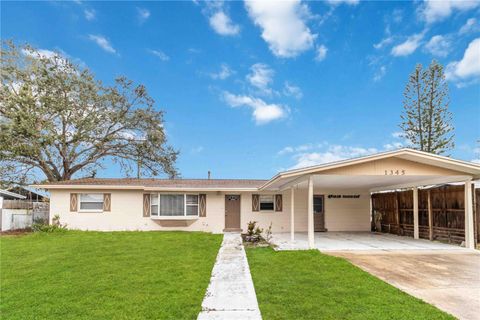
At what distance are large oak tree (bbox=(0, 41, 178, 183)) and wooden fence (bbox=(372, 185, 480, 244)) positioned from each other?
45.3 ft

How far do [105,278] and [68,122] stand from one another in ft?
52.0

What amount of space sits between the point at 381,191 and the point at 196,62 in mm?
11750

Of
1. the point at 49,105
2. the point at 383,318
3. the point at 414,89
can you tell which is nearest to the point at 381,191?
the point at 414,89

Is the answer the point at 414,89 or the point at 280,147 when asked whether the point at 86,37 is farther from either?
the point at 414,89

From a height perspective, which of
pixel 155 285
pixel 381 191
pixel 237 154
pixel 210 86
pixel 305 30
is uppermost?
pixel 305 30

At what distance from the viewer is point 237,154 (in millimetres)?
20297

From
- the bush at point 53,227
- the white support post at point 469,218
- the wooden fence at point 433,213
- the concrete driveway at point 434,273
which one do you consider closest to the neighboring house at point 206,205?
the bush at point 53,227

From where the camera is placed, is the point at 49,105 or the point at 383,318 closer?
the point at 383,318

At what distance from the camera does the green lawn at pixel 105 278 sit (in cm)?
502

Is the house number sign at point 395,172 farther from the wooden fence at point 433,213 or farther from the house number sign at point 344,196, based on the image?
the house number sign at point 344,196

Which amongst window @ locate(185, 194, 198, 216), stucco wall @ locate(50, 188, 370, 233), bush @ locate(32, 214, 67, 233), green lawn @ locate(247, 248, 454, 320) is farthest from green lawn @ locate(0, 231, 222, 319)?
window @ locate(185, 194, 198, 216)

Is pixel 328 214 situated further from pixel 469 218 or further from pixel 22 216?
pixel 22 216

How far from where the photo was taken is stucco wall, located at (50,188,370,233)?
51.6ft

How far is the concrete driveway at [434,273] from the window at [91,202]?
11.0m
